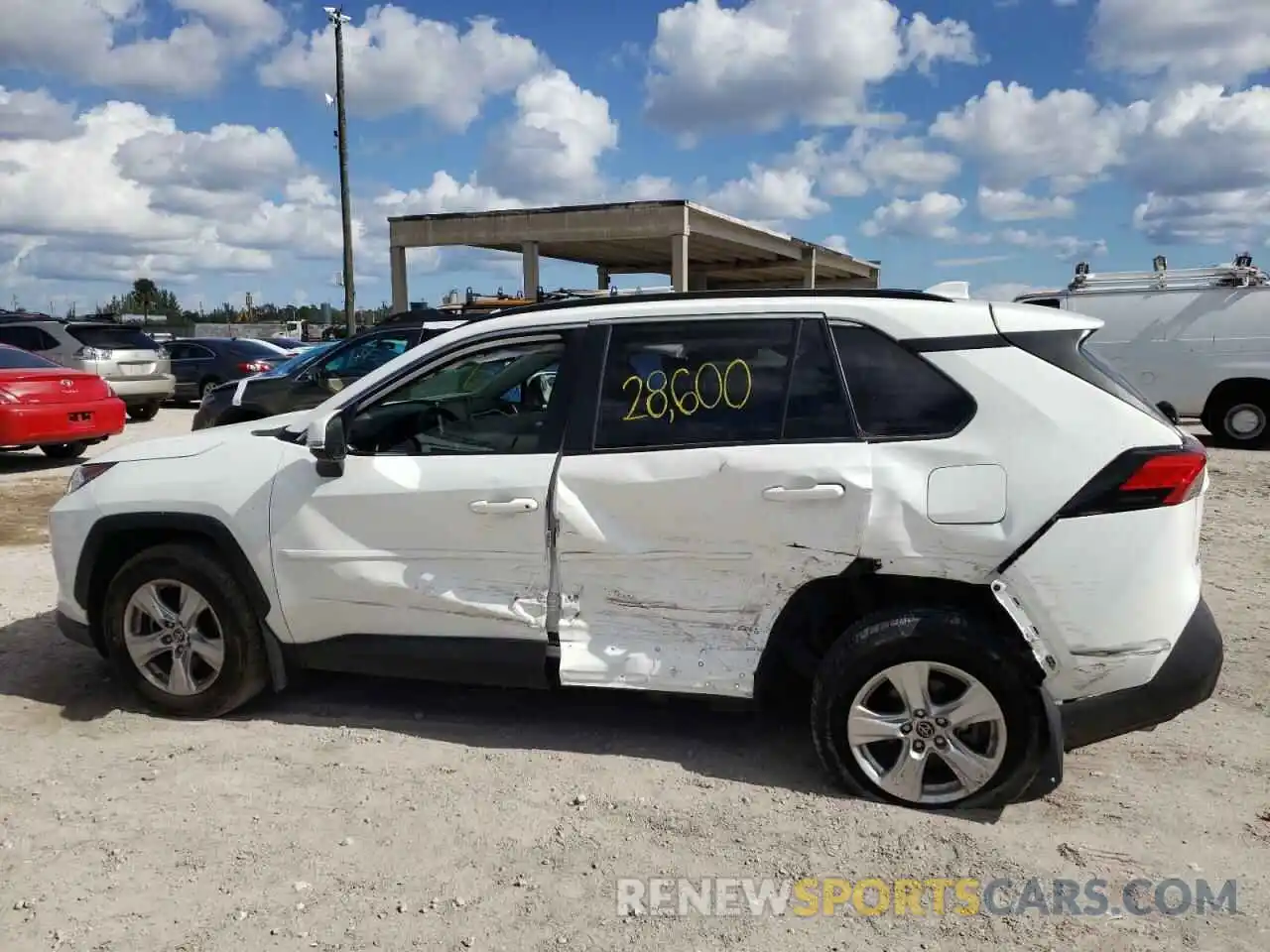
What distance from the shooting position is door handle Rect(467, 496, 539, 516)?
3.67 metres

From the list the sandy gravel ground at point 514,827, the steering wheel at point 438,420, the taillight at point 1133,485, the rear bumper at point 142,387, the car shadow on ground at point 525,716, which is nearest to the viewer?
the sandy gravel ground at point 514,827

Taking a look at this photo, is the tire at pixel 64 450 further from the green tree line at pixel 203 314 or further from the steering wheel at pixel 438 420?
the green tree line at pixel 203 314

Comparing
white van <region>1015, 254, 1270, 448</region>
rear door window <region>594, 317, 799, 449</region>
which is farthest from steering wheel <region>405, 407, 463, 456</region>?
white van <region>1015, 254, 1270, 448</region>

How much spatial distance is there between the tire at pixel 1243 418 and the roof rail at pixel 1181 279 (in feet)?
4.62

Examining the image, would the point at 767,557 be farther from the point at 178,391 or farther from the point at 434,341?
the point at 178,391

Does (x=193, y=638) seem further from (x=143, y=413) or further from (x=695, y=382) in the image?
(x=143, y=413)

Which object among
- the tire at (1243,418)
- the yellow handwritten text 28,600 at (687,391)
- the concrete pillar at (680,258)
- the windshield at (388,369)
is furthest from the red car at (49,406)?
the concrete pillar at (680,258)

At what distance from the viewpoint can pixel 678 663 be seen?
363 cm

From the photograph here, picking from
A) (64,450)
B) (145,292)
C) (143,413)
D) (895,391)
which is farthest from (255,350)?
(145,292)

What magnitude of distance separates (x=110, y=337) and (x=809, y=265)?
2707 cm

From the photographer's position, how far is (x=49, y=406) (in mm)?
10742

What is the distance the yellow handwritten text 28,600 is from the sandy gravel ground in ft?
4.44

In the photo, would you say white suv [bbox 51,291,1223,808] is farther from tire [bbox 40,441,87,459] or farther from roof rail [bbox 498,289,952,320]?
tire [bbox 40,441,87,459]

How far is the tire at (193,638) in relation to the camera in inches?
162
